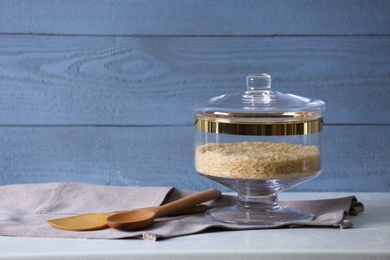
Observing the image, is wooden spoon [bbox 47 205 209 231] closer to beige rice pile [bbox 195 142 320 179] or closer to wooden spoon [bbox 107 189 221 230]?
wooden spoon [bbox 107 189 221 230]

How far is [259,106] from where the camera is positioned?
1092 mm

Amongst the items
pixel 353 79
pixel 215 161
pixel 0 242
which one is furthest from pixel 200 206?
pixel 353 79

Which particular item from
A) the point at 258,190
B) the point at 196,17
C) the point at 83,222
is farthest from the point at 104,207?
the point at 196,17

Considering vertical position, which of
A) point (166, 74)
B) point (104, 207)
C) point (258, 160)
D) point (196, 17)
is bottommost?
point (104, 207)

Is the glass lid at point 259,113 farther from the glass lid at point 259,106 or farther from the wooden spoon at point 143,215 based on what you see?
the wooden spoon at point 143,215

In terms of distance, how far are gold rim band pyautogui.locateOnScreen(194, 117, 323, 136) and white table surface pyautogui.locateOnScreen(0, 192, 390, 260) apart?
0.15 meters

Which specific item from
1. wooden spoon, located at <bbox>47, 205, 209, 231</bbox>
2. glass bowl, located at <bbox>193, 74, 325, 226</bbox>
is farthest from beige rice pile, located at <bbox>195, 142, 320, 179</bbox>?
wooden spoon, located at <bbox>47, 205, 209, 231</bbox>

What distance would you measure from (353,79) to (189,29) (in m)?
0.34

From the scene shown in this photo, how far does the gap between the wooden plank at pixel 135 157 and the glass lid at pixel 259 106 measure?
0.36 m

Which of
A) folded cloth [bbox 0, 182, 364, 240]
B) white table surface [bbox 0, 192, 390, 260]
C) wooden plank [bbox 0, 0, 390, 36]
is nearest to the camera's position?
white table surface [bbox 0, 192, 390, 260]

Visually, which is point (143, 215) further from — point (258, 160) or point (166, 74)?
point (166, 74)

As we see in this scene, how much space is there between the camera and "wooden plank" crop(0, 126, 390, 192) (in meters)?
1.49

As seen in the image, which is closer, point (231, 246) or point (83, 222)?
point (231, 246)

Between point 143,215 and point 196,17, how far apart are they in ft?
1.70
